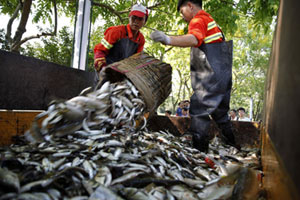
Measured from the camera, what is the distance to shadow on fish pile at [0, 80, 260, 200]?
1247mm

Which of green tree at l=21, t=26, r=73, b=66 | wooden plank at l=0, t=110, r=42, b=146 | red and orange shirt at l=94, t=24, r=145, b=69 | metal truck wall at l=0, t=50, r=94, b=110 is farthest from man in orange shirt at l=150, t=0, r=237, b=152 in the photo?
green tree at l=21, t=26, r=73, b=66

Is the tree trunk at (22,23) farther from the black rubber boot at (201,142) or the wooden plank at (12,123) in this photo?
the black rubber boot at (201,142)

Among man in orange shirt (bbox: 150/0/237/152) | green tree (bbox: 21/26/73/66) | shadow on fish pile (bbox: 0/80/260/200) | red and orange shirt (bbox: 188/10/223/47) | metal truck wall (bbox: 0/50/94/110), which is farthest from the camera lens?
green tree (bbox: 21/26/73/66)

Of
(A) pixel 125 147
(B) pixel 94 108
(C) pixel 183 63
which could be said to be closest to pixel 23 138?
(B) pixel 94 108

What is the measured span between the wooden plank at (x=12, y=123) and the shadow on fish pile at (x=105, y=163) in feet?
0.29

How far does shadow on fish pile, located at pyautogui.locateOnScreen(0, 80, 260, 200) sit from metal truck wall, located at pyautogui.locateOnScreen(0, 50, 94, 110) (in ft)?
2.02

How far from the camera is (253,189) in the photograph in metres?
1.35

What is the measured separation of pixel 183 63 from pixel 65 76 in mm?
12708

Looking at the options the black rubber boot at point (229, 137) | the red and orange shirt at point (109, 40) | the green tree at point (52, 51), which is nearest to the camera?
the black rubber boot at point (229, 137)

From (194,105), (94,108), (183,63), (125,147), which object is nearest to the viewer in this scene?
(125,147)

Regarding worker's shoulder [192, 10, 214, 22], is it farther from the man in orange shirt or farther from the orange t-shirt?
the orange t-shirt

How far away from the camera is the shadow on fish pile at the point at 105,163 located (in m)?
1.25

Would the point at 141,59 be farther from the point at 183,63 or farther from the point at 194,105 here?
the point at 183,63

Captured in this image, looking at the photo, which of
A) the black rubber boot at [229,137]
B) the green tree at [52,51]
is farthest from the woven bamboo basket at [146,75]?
the green tree at [52,51]
